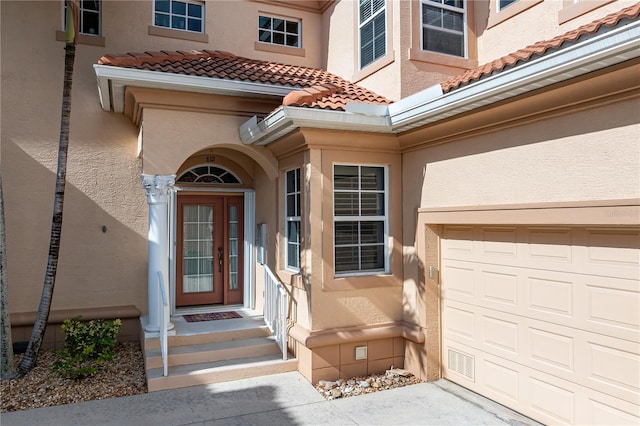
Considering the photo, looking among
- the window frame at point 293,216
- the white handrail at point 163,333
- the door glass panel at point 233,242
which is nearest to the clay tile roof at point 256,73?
the window frame at point 293,216

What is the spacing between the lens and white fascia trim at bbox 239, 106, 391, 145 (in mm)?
6004

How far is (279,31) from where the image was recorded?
968 cm

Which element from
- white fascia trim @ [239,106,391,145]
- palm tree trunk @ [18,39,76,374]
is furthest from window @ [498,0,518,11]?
palm tree trunk @ [18,39,76,374]

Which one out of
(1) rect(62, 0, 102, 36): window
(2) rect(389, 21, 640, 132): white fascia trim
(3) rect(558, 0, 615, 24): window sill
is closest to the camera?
(2) rect(389, 21, 640, 132): white fascia trim

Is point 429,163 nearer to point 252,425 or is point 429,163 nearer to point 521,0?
point 521,0

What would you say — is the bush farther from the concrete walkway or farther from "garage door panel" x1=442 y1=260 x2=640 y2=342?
"garage door panel" x1=442 y1=260 x2=640 y2=342

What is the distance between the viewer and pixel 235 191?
353 inches

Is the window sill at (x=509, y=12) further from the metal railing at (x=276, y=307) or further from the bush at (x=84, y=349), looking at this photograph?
the bush at (x=84, y=349)

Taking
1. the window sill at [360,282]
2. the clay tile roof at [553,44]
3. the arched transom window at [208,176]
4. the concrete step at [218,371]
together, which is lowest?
the concrete step at [218,371]

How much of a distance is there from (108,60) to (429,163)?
4958 millimetres

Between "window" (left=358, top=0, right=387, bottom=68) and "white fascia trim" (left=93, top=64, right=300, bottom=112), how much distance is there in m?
1.54

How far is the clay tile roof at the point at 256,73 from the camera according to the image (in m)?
6.38

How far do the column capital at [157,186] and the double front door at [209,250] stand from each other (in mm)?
1738

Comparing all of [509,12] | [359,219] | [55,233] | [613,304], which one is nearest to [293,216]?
[359,219]
